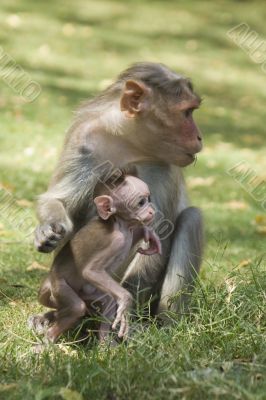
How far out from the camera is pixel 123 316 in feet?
14.7

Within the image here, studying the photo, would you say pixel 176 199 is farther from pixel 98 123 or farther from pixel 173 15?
pixel 173 15

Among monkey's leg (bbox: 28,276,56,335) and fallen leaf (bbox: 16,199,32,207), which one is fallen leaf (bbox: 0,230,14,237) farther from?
monkey's leg (bbox: 28,276,56,335)

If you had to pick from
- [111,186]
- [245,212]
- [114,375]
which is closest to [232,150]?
[245,212]

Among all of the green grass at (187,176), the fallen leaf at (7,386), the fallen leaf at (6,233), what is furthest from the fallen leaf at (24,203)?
the fallen leaf at (7,386)

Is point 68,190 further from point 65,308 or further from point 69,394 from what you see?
point 69,394

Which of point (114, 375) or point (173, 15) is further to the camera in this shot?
point (173, 15)

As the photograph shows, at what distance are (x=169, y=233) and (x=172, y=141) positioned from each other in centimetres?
69

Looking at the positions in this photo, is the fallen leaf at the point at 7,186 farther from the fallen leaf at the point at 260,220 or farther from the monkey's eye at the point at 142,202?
the monkey's eye at the point at 142,202

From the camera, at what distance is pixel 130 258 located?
5.28 metres

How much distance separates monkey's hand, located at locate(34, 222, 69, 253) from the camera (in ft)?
15.3

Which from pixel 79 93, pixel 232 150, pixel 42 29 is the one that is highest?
pixel 232 150

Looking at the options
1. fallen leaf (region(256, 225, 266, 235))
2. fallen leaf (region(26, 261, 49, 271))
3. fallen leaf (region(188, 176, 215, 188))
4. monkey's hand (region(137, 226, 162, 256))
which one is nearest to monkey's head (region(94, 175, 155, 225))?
monkey's hand (region(137, 226, 162, 256))

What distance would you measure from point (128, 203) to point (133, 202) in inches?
1.1

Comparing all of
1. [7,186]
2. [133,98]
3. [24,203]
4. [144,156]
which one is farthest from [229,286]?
[7,186]
